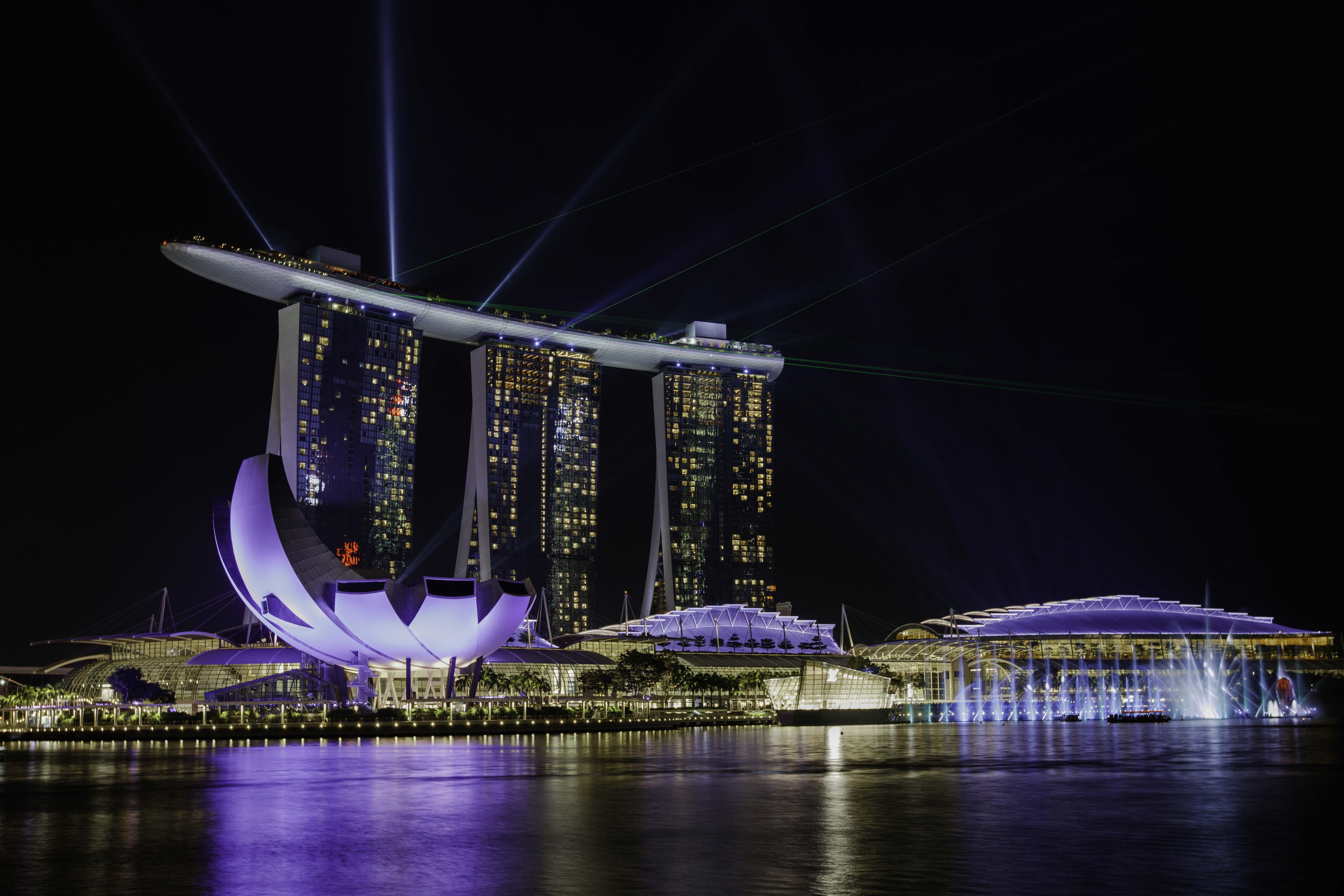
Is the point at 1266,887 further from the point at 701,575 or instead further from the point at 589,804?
the point at 701,575

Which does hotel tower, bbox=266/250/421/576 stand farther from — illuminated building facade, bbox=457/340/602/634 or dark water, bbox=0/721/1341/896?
dark water, bbox=0/721/1341/896

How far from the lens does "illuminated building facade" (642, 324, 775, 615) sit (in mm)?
152000

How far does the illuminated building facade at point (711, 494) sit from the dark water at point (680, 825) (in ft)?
354

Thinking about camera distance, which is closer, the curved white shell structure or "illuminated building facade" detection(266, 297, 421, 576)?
the curved white shell structure

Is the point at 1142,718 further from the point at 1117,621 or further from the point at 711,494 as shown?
the point at 711,494

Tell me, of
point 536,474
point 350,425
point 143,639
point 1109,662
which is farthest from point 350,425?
point 1109,662

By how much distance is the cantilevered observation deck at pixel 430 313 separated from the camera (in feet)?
396

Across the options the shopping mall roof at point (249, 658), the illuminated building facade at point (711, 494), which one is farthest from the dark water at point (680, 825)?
the illuminated building facade at point (711, 494)

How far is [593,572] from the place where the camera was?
150 meters

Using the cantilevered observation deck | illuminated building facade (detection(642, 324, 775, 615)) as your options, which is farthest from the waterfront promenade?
illuminated building facade (detection(642, 324, 775, 615))

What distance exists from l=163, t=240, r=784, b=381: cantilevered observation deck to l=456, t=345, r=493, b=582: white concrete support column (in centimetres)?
554

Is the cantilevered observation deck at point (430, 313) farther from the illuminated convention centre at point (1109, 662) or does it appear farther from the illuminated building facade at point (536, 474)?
the illuminated convention centre at point (1109, 662)

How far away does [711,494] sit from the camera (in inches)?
6058

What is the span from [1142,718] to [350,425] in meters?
85.5
